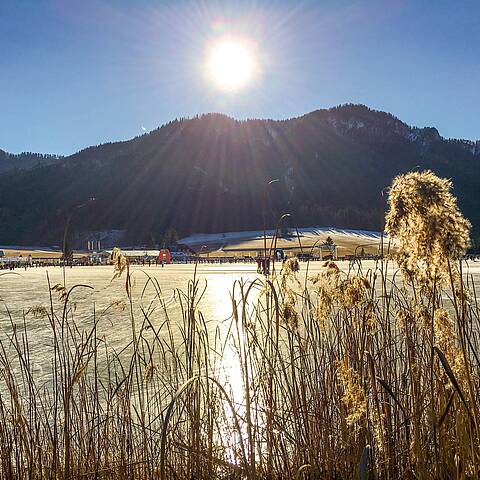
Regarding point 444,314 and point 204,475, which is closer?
point 444,314

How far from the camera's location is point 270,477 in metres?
3.17

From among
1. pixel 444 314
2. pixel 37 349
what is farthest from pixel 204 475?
pixel 37 349

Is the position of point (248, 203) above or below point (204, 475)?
above

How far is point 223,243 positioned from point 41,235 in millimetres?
78560

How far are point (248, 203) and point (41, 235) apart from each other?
77.3 meters

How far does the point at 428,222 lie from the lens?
1604 millimetres

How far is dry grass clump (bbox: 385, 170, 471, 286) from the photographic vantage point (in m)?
1.59

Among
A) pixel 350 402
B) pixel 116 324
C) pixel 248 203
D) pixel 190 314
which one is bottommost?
pixel 116 324

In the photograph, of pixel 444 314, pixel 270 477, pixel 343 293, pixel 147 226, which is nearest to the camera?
pixel 444 314

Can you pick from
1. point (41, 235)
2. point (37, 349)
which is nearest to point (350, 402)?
point (37, 349)

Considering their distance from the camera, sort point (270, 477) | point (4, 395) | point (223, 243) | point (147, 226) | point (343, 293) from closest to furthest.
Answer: point (343, 293) → point (270, 477) → point (4, 395) → point (223, 243) → point (147, 226)

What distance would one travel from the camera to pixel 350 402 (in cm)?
200

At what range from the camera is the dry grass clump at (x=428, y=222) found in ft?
5.20

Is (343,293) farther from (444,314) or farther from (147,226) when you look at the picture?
(147,226)
